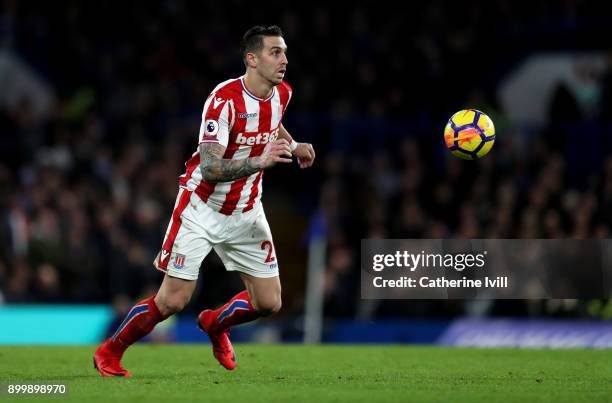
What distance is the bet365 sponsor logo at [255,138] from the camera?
9.04m

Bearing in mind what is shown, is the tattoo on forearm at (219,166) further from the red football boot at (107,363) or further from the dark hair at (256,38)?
the red football boot at (107,363)

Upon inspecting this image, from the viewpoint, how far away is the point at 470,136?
10.2 meters

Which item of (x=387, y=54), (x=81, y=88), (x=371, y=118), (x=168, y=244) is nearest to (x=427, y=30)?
(x=387, y=54)

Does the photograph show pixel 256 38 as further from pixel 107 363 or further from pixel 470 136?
pixel 107 363

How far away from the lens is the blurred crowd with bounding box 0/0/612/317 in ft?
52.3

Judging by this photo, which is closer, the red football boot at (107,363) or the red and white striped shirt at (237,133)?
the red and white striped shirt at (237,133)

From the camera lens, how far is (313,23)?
21766mm

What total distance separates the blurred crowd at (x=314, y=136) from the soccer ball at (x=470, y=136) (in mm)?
4152

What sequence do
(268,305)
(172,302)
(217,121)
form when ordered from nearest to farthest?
1. (217,121)
2. (172,302)
3. (268,305)

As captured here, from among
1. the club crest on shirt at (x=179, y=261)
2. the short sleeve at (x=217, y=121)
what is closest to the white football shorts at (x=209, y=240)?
the club crest on shirt at (x=179, y=261)

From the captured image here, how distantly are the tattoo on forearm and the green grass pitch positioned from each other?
145 centimetres

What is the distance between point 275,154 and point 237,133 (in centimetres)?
62

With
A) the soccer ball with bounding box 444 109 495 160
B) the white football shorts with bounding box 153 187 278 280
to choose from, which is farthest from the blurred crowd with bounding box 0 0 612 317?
the white football shorts with bounding box 153 187 278 280

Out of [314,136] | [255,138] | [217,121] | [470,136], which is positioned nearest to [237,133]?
[255,138]
